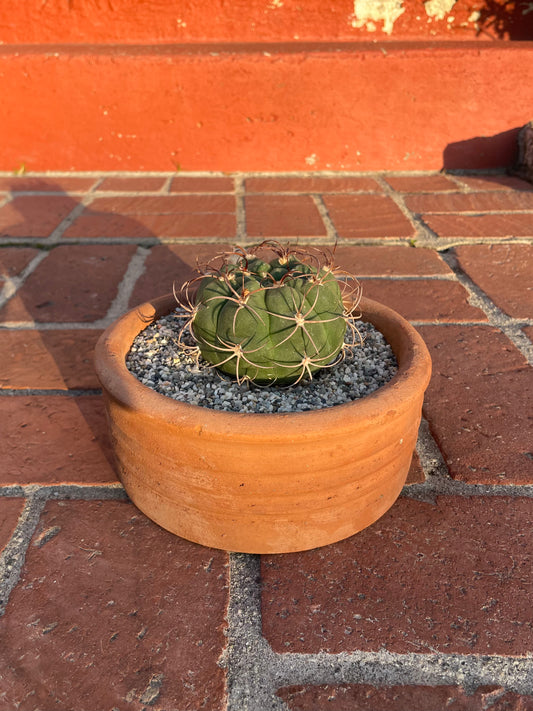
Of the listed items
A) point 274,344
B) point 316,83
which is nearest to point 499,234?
point 316,83

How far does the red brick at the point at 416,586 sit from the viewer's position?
3.17 feet

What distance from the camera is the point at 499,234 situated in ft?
8.21

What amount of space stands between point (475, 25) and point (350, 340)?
2714 mm

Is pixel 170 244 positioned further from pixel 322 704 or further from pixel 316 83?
pixel 322 704

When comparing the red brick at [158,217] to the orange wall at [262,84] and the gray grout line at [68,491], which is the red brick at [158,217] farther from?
the gray grout line at [68,491]

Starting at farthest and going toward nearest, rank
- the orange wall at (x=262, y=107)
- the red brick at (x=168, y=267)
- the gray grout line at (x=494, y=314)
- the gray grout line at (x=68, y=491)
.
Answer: the orange wall at (x=262, y=107) → the red brick at (x=168, y=267) → the gray grout line at (x=494, y=314) → the gray grout line at (x=68, y=491)

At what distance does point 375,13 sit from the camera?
126 inches

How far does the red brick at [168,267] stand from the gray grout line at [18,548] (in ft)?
3.00

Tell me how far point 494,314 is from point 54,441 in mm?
1416

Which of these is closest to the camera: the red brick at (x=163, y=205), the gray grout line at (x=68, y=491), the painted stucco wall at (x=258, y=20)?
the gray grout line at (x=68, y=491)

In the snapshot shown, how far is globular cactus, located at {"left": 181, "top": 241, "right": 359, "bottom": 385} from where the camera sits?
1.12 m

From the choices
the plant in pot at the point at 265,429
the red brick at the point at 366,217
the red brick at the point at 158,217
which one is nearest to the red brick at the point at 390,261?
the red brick at the point at 366,217

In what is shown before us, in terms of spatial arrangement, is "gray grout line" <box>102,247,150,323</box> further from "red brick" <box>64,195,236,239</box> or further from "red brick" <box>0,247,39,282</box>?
"red brick" <box>0,247,39,282</box>

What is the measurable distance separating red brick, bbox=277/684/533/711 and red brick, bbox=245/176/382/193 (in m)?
2.49
